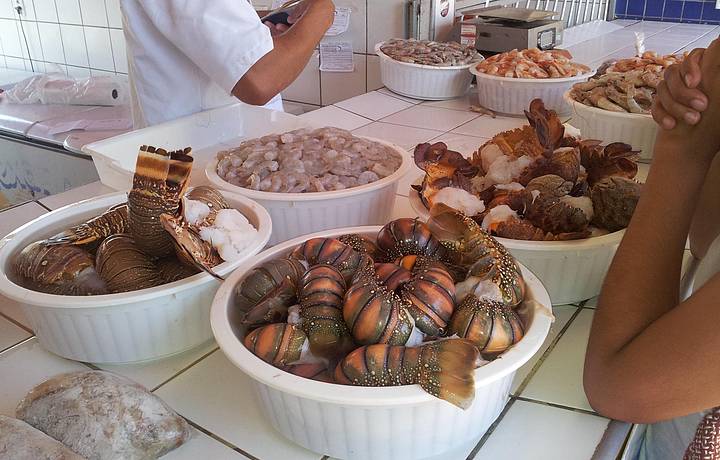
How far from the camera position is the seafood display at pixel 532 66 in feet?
5.62

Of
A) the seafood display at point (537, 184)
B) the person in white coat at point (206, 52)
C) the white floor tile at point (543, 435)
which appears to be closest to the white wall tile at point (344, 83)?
the person in white coat at point (206, 52)

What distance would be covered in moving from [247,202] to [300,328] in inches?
13.1

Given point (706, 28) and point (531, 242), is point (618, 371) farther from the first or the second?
point (706, 28)

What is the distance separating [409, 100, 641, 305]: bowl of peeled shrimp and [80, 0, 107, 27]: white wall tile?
259 cm

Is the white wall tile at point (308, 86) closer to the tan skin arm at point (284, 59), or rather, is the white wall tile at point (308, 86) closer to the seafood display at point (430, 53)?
the seafood display at point (430, 53)

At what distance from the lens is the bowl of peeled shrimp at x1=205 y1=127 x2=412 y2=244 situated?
95 centimetres

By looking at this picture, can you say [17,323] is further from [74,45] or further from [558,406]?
[74,45]

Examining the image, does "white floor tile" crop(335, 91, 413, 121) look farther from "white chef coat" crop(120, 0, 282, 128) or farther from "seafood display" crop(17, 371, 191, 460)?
"seafood display" crop(17, 371, 191, 460)

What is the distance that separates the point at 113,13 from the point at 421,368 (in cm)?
293

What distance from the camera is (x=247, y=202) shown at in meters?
0.89

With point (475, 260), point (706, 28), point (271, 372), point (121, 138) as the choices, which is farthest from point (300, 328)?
point (706, 28)

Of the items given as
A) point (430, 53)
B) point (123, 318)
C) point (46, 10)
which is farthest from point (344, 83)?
point (123, 318)

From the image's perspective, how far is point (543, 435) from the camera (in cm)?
64

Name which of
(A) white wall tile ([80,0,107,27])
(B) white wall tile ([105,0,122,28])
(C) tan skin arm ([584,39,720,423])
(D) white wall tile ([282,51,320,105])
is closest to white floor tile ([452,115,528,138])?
(C) tan skin arm ([584,39,720,423])
